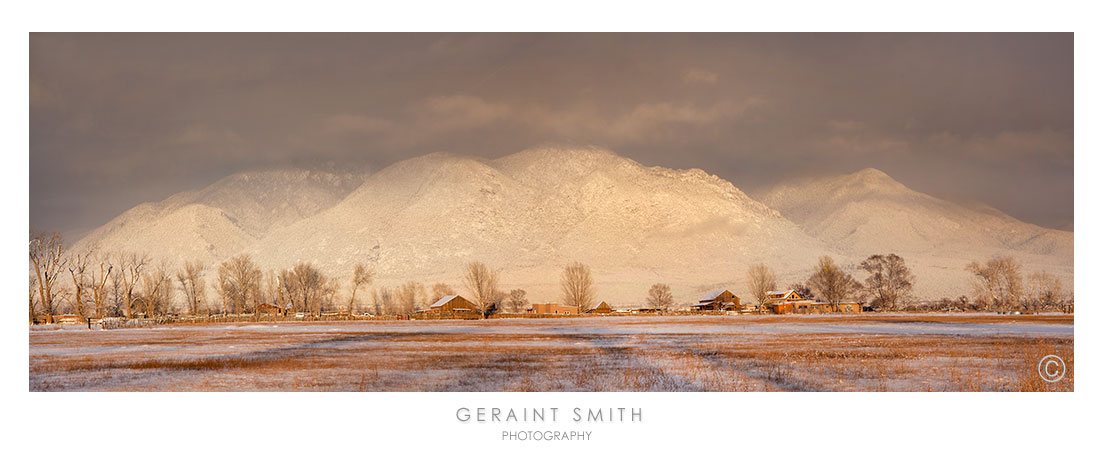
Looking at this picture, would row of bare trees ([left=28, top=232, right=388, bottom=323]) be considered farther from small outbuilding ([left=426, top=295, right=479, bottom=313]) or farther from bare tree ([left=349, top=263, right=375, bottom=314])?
small outbuilding ([left=426, top=295, right=479, bottom=313])

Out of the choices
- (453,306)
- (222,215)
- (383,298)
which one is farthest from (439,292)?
(222,215)

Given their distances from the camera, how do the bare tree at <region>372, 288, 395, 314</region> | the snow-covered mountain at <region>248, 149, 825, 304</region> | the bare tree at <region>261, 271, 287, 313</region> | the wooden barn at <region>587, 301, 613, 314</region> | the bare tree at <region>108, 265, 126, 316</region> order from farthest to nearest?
the snow-covered mountain at <region>248, 149, 825, 304</region>
the bare tree at <region>372, 288, 395, 314</region>
the wooden barn at <region>587, 301, 613, 314</region>
the bare tree at <region>261, 271, 287, 313</region>
the bare tree at <region>108, 265, 126, 316</region>

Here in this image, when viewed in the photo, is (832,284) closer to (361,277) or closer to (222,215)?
(361,277)

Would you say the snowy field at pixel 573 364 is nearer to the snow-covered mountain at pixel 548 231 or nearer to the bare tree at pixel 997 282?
the bare tree at pixel 997 282

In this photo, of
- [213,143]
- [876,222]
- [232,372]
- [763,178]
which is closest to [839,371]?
[232,372]

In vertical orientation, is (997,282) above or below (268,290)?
above

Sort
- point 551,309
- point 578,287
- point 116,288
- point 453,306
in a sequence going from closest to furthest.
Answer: point 116,288, point 453,306, point 551,309, point 578,287

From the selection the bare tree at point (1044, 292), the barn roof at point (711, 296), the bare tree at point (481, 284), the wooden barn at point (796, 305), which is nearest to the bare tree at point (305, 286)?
the bare tree at point (481, 284)

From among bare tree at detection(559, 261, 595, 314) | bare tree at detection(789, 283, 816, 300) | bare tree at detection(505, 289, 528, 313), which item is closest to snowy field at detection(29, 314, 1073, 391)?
bare tree at detection(505, 289, 528, 313)
